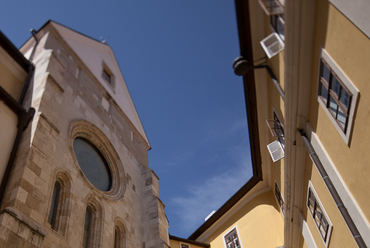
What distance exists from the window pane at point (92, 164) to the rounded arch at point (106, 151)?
0.52 feet

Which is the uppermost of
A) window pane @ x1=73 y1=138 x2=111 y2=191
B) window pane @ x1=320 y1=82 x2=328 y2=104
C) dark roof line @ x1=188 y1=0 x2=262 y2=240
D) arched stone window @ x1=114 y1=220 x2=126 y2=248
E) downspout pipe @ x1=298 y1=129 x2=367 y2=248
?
dark roof line @ x1=188 y1=0 x2=262 y2=240

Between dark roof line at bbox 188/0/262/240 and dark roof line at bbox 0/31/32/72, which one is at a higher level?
dark roof line at bbox 0/31/32/72

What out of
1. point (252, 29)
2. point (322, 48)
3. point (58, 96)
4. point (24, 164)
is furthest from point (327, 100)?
point (58, 96)

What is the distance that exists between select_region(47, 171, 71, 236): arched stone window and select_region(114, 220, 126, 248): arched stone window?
2616mm

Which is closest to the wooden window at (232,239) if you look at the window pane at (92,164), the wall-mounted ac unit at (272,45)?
the window pane at (92,164)

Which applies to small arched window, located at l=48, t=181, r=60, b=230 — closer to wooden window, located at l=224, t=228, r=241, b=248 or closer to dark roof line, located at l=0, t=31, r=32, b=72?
dark roof line, located at l=0, t=31, r=32, b=72

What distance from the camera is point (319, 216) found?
8.77m

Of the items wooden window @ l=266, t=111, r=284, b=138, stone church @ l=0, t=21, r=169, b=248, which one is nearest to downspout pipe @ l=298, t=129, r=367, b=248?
wooden window @ l=266, t=111, r=284, b=138

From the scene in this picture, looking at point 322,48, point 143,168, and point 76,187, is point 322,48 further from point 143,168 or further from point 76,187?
point 143,168

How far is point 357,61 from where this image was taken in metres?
4.98

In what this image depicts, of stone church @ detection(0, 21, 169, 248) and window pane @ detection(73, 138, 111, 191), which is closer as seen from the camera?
stone church @ detection(0, 21, 169, 248)

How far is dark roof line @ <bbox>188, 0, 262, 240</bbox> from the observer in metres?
9.16

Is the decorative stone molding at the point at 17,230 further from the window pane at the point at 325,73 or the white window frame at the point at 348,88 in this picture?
the window pane at the point at 325,73

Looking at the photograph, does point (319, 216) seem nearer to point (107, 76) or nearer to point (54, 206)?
point (54, 206)
